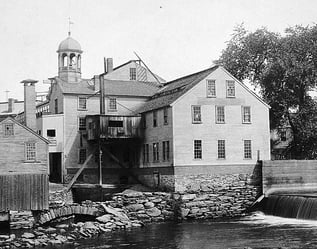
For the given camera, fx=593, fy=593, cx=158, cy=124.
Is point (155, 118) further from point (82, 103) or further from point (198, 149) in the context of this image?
point (82, 103)

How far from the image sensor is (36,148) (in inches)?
1666

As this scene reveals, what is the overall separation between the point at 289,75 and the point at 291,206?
57.6 ft

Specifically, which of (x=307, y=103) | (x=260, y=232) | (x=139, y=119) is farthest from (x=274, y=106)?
(x=260, y=232)

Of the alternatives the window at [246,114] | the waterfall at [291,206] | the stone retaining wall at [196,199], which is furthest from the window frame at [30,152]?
the waterfall at [291,206]

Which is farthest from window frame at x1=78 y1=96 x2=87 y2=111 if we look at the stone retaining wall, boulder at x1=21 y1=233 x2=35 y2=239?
boulder at x1=21 y1=233 x2=35 y2=239

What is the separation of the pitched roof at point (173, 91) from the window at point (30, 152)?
11164 mm

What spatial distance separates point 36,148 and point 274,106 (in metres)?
25.5

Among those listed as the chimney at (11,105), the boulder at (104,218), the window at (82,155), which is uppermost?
the chimney at (11,105)

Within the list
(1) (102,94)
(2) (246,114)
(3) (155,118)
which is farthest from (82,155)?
(2) (246,114)

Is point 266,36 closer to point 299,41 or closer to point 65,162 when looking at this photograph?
point 299,41

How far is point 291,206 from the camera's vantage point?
41156 millimetres

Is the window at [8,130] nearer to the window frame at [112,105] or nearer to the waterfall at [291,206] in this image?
the window frame at [112,105]

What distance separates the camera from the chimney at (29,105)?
150ft

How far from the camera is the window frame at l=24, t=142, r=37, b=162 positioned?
41969mm
